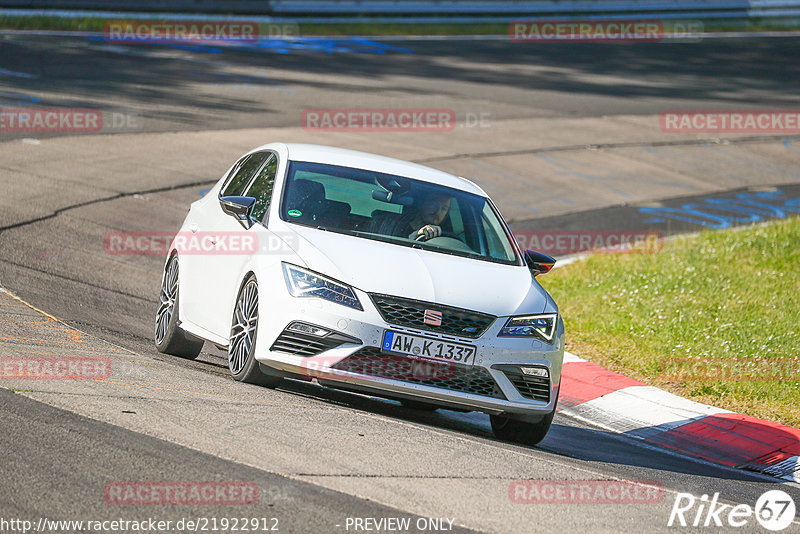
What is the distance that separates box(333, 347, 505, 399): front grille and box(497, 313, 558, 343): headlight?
33 cm

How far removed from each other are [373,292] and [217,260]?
5.51 ft

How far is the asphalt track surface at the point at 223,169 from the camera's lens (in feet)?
17.9

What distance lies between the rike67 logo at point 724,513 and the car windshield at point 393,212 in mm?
2292

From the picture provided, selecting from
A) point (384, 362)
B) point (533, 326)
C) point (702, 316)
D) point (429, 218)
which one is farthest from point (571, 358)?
point (384, 362)

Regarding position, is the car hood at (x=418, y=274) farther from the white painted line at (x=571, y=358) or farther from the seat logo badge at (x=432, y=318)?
the white painted line at (x=571, y=358)

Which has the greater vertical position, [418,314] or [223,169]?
[418,314]

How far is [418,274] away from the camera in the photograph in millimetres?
7117

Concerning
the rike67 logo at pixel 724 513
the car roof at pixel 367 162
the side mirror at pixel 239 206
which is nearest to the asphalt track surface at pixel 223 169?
the rike67 logo at pixel 724 513

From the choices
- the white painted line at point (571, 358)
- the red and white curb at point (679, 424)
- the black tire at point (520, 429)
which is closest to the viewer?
the black tire at point (520, 429)

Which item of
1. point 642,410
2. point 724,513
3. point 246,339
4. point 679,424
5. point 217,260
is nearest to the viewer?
point 724,513

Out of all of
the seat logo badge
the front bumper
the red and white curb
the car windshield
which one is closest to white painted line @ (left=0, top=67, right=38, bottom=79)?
the red and white curb

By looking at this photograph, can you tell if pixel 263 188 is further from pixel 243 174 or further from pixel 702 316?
pixel 702 316

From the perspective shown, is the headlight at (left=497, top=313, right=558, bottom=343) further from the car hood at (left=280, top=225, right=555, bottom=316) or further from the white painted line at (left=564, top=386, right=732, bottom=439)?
the white painted line at (left=564, top=386, right=732, bottom=439)

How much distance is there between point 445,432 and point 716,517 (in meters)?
1.76
